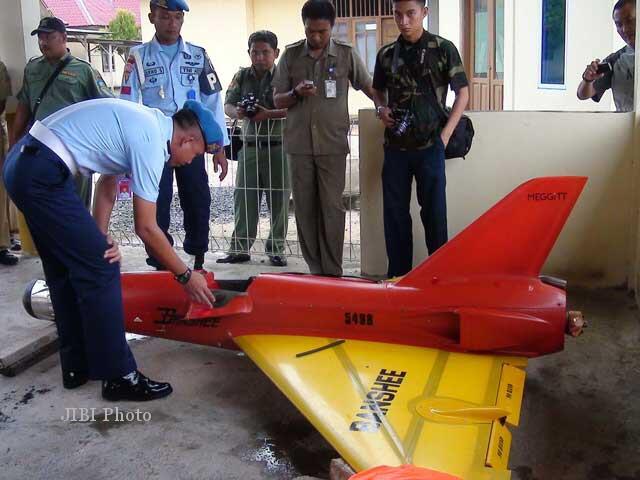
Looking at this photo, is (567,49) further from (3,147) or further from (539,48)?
(3,147)

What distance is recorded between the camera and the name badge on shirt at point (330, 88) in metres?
Answer: 4.93

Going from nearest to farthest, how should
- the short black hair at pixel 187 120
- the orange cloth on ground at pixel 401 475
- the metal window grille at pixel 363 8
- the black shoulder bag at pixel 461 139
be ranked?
the orange cloth on ground at pixel 401 475 → the short black hair at pixel 187 120 → the black shoulder bag at pixel 461 139 → the metal window grille at pixel 363 8

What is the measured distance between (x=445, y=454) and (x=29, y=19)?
5.14m

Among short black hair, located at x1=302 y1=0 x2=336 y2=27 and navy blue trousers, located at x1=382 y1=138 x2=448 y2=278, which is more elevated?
short black hair, located at x1=302 y1=0 x2=336 y2=27

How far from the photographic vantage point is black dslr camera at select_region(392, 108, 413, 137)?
4.49 metres

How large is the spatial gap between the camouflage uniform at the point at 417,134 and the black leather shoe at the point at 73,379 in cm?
205

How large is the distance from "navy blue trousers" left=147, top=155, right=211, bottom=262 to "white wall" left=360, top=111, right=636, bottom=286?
3.96 ft

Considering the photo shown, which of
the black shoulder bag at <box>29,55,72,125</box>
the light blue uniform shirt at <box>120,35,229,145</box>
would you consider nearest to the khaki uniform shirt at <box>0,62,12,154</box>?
the black shoulder bag at <box>29,55,72,125</box>

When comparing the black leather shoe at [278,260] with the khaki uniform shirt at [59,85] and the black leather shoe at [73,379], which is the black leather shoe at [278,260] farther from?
the black leather shoe at [73,379]

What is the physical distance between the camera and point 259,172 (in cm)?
→ 593

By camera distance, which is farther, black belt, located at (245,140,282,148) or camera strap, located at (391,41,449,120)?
black belt, located at (245,140,282,148)

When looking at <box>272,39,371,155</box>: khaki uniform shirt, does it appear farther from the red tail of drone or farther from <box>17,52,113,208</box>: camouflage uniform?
the red tail of drone

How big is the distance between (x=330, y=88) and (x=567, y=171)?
1688 millimetres

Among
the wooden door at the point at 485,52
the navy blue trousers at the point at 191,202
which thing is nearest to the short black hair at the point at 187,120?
the navy blue trousers at the point at 191,202
